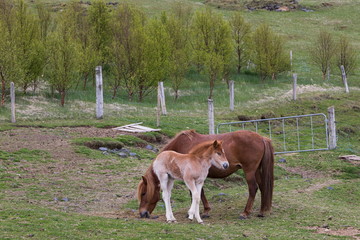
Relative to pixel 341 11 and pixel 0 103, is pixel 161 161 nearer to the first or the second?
pixel 0 103

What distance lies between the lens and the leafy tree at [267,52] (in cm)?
4069

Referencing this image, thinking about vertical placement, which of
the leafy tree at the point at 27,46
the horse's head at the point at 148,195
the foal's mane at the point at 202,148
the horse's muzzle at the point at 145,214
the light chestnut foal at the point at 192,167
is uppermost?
the leafy tree at the point at 27,46

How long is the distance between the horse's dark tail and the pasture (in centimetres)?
30

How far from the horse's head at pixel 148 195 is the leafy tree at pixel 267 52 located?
1243 inches

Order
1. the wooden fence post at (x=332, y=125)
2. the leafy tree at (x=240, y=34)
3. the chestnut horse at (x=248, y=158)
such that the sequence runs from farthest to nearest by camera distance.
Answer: the leafy tree at (x=240, y=34)
the wooden fence post at (x=332, y=125)
the chestnut horse at (x=248, y=158)

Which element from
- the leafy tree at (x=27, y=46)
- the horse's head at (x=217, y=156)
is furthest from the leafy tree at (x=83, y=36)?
the horse's head at (x=217, y=156)

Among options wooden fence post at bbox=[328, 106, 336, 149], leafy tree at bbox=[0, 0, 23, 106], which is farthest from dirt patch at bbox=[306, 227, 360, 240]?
leafy tree at bbox=[0, 0, 23, 106]

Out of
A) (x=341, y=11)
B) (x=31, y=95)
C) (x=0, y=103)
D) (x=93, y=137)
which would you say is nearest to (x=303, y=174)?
(x=93, y=137)

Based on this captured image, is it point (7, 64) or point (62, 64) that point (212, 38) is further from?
point (7, 64)

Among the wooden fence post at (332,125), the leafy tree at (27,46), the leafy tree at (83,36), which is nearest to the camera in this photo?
the wooden fence post at (332,125)

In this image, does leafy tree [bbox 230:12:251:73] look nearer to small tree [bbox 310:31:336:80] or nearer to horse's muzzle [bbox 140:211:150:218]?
small tree [bbox 310:31:336:80]

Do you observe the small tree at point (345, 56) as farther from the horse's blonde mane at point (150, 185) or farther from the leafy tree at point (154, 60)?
the horse's blonde mane at point (150, 185)

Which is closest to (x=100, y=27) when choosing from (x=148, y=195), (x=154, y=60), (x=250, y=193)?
(x=154, y=60)

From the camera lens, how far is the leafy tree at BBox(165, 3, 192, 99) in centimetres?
3375
